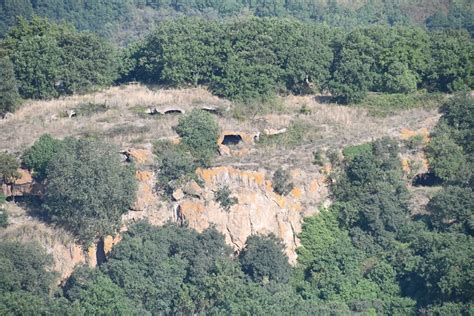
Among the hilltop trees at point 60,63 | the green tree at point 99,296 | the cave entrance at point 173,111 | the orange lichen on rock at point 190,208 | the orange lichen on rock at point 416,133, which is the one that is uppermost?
the hilltop trees at point 60,63

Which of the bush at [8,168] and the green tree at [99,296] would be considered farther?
the bush at [8,168]

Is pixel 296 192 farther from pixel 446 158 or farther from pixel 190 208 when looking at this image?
pixel 446 158

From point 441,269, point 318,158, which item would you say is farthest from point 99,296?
point 441,269

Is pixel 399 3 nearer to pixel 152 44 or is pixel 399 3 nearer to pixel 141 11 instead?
pixel 141 11

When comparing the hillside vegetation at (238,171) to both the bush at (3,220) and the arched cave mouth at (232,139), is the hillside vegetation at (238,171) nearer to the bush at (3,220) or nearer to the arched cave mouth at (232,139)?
the arched cave mouth at (232,139)

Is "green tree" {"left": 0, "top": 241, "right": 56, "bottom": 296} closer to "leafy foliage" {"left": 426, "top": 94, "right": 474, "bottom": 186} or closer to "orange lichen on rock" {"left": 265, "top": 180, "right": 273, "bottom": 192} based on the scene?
"orange lichen on rock" {"left": 265, "top": 180, "right": 273, "bottom": 192}

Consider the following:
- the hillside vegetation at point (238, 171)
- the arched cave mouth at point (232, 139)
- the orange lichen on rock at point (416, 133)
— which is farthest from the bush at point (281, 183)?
the orange lichen on rock at point (416, 133)
